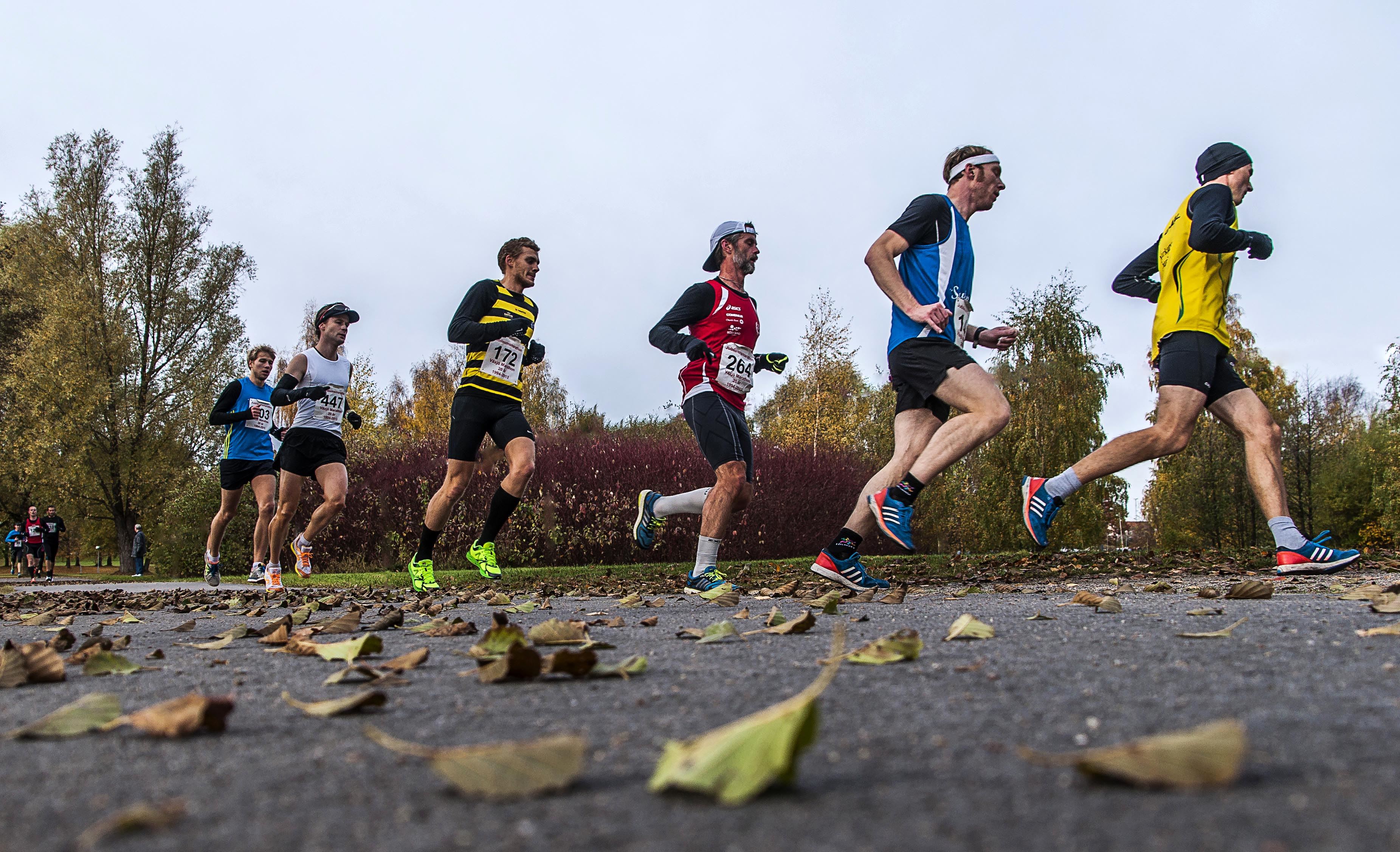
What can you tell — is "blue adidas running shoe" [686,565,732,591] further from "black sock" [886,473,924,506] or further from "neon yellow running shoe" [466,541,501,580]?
"neon yellow running shoe" [466,541,501,580]

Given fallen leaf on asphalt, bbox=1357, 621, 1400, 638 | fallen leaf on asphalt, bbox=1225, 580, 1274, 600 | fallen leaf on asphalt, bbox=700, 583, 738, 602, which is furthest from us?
fallen leaf on asphalt, bbox=700, 583, 738, 602

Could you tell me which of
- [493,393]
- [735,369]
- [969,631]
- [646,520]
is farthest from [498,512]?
[969,631]

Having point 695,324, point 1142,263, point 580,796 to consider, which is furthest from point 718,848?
point 1142,263

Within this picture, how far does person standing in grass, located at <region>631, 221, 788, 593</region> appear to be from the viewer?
206 inches

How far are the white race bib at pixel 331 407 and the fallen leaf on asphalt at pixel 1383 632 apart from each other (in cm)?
713

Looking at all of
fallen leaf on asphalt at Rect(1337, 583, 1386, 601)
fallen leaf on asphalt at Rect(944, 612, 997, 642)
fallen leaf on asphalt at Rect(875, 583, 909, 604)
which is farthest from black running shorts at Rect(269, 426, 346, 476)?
fallen leaf on asphalt at Rect(1337, 583, 1386, 601)

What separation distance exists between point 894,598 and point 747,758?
123 inches

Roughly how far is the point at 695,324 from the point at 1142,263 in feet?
9.64

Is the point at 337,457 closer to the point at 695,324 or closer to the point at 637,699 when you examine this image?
the point at 695,324

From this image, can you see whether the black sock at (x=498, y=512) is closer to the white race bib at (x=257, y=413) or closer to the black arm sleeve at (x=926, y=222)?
the black arm sleeve at (x=926, y=222)

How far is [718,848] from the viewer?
94cm

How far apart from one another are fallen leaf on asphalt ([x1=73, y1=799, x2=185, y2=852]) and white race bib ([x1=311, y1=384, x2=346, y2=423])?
7083 mm

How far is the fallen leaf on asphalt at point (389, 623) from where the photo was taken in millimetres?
3438

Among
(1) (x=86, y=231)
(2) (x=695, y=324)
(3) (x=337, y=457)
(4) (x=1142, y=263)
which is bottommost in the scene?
(3) (x=337, y=457)
